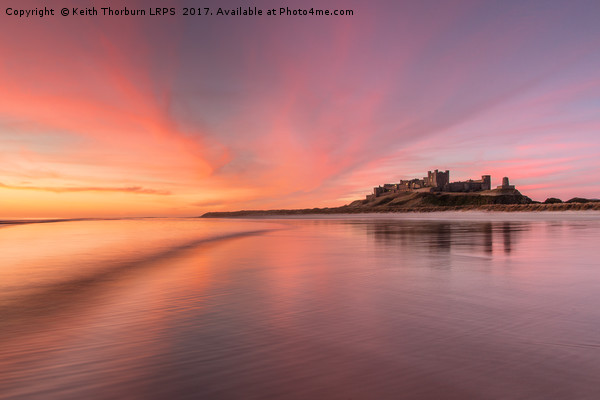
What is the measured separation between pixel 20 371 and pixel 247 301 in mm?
3661

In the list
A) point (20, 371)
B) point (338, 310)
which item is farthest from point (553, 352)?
point (20, 371)

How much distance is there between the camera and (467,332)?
16.0 feet

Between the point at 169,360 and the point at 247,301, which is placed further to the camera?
the point at 247,301

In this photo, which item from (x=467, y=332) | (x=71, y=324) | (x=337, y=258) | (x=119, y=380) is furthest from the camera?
(x=337, y=258)

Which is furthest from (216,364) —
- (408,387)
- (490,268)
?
(490,268)

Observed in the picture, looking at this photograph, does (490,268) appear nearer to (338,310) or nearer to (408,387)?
(338,310)

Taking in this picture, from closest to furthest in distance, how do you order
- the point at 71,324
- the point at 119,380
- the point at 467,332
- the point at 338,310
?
the point at 119,380 → the point at 467,332 → the point at 71,324 → the point at 338,310

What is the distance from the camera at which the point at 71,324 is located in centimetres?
565

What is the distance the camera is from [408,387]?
3.44 metres

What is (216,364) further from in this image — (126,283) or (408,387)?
(126,283)

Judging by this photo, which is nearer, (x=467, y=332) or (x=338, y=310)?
(x=467, y=332)

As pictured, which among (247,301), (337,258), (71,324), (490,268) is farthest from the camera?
(337,258)

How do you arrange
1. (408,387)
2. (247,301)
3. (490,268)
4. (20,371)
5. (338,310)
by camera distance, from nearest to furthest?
(408,387), (20,371), (338,310), (247,301), (490,268)

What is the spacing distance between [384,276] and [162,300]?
563cm
